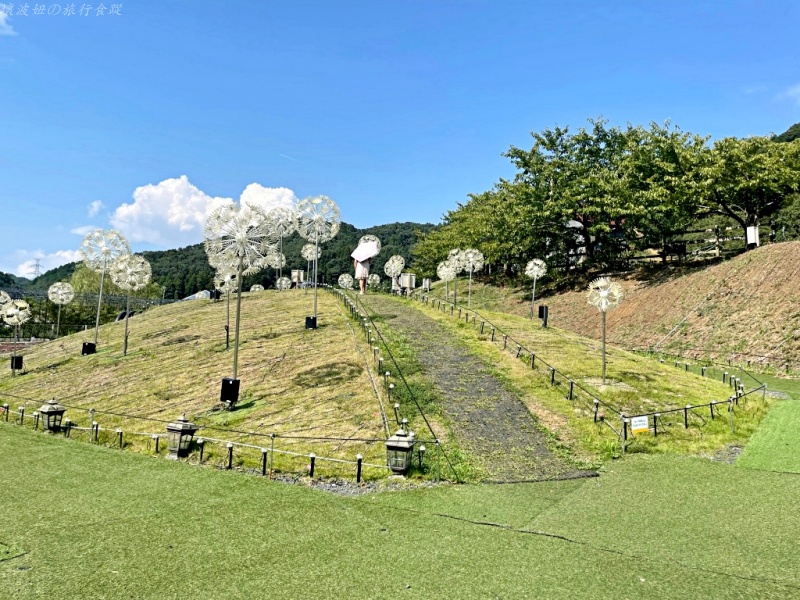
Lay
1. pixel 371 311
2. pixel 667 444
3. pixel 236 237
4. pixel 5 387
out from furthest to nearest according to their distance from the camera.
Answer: pixel 371 311 < pixel 5 387 < pixel 236 237 < pixel 667 444

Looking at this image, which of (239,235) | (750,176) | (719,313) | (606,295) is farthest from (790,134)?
(239,235)

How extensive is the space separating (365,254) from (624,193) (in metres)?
25.6

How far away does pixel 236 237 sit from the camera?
71.6ft

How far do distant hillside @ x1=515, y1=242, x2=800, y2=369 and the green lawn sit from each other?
827 inches

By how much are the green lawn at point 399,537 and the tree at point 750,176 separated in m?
37.2

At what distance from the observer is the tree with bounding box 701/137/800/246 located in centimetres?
4106

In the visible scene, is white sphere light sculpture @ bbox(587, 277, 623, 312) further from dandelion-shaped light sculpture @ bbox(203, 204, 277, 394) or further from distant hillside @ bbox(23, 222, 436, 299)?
distant hillside @ bbox(23, 222, 436, 299)

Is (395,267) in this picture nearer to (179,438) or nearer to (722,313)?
(722,313)

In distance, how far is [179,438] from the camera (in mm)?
14766

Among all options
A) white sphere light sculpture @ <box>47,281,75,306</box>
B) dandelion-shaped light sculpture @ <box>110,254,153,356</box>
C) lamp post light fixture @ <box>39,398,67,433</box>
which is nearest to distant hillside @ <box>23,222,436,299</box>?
white sphere light sculpture @ <box>47,281,75,306</box>

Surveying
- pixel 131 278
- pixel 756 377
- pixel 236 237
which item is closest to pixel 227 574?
pixel 236 237

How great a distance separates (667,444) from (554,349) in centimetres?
1214

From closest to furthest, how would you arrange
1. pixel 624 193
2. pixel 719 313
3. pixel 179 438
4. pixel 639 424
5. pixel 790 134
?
1. pixel 639 424
2. pixel 179 438
3. pixel 719 313
4. pixel 624 193
5. pixel 790 134

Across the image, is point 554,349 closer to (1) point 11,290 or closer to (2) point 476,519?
(2) point 476,519
